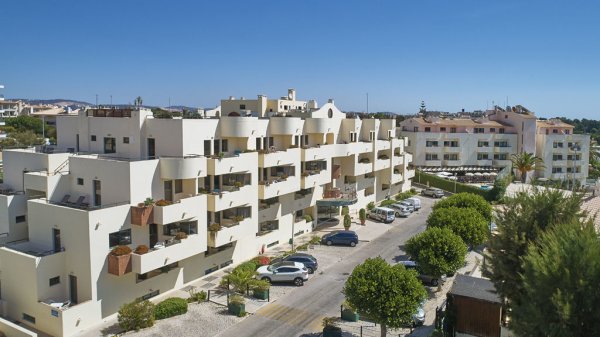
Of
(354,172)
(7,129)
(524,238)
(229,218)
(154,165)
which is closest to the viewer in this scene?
(524,238)

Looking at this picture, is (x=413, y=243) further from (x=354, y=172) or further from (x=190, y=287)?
(x=354, y=172)

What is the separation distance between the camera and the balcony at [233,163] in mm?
37125

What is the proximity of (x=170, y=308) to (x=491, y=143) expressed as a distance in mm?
76778

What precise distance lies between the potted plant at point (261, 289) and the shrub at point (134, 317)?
7613 millimetres

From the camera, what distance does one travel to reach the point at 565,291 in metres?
16.7

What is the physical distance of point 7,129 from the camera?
122 meters

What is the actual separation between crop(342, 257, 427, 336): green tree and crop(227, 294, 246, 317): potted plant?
783 cm

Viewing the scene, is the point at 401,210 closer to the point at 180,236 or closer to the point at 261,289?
the point at 261,289

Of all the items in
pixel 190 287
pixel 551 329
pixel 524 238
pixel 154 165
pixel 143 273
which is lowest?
pixel 190 287

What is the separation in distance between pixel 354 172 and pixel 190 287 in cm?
2751

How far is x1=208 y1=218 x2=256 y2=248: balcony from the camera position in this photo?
36750 mm

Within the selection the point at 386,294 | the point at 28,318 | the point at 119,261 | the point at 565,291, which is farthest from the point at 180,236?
the point at 565,291

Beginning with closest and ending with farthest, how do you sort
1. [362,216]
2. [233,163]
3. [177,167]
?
[177,167], [233,163], [362,216]

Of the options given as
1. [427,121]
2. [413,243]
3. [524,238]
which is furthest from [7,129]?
[524,238]
